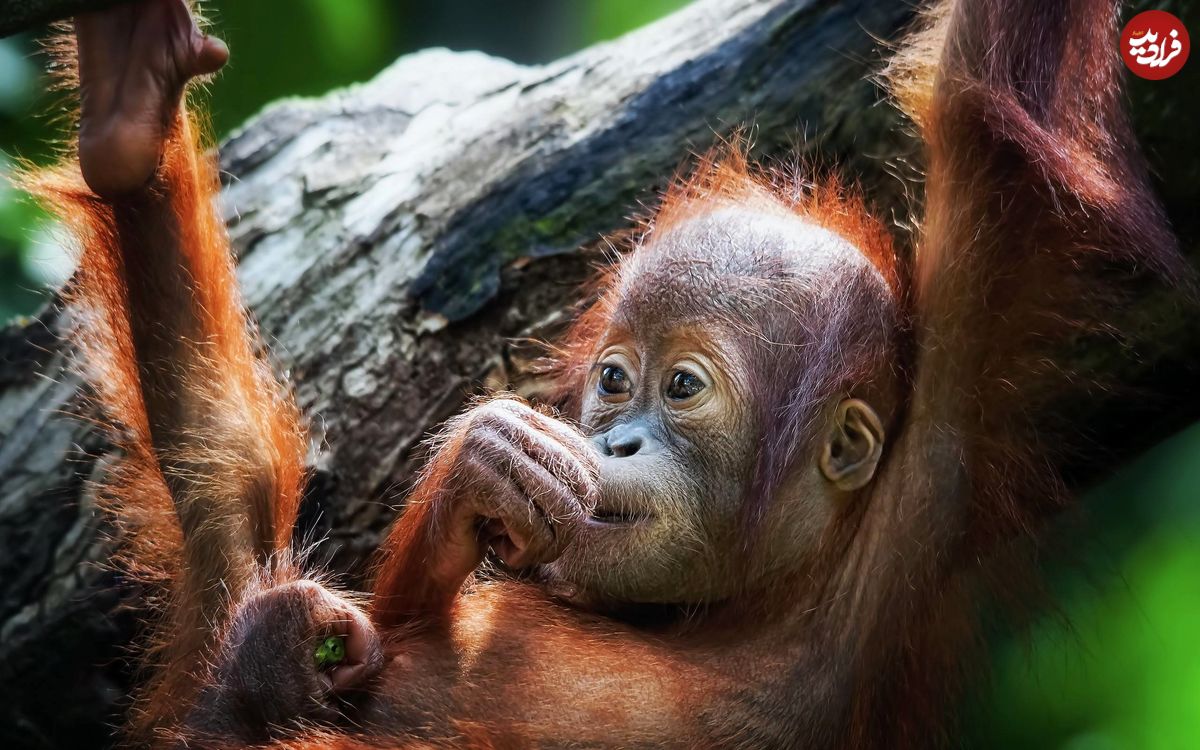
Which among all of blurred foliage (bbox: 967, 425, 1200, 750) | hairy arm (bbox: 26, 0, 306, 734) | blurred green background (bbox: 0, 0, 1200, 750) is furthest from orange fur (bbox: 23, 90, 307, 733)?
blurred foliage (bbox: 967, 425, 1200, 750)

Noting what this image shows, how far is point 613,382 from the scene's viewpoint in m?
2.41

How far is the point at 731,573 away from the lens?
2219 millimetres

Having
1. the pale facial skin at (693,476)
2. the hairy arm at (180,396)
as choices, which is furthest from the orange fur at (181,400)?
the pale facial skin at (693,476)

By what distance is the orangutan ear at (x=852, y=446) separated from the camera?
2.21m

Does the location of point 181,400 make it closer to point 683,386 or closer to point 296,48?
point 683,386


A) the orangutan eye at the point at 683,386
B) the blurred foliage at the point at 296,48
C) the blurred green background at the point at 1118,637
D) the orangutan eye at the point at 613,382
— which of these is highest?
the blurred foliage at the point at 296,48

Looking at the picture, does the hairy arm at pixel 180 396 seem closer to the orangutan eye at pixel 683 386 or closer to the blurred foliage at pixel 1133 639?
the orangutan eye at pixel 683 386

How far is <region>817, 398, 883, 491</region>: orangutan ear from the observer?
2.21 meters

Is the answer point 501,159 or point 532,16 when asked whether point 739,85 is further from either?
point 532,16

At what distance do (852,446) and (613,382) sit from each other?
1.66 feet

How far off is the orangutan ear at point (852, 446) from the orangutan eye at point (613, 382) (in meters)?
0.43

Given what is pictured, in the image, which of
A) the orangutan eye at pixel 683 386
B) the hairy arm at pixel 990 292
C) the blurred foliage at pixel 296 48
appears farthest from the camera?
the blurred foliage at pixel 296 48

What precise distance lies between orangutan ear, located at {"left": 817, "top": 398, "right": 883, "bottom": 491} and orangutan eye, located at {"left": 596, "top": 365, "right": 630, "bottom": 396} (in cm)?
43

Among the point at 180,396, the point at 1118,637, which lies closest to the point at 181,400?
the point at 180,396
